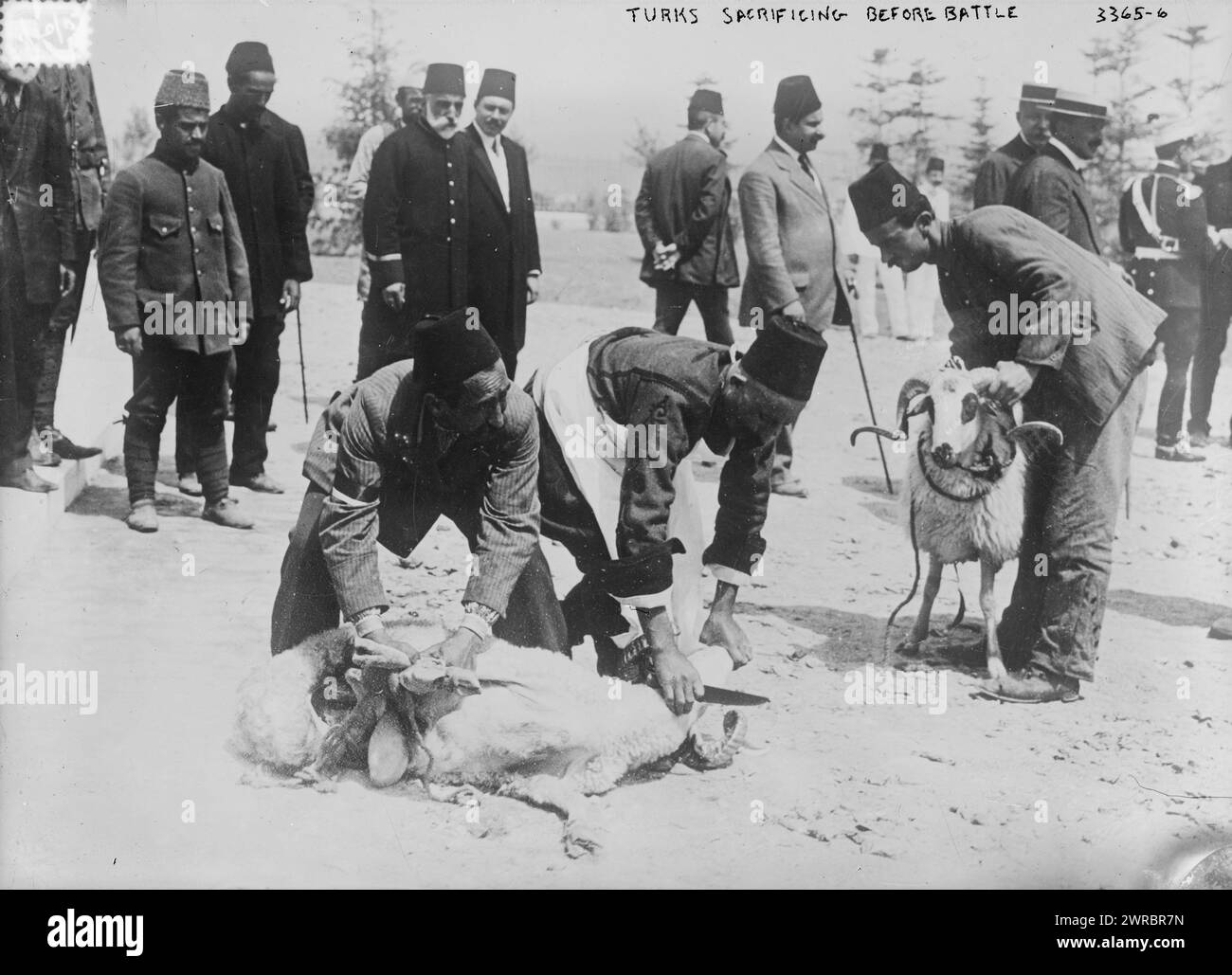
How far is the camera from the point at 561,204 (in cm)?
624

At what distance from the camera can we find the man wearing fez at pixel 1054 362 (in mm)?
5383

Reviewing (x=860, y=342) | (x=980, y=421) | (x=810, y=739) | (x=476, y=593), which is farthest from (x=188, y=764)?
(x=860, y=342)

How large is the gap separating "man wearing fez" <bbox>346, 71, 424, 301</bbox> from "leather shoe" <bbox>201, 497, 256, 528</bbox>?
1034 mm

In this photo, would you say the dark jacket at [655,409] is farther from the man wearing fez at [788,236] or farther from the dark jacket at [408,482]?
the man wearing fez at [788,236]

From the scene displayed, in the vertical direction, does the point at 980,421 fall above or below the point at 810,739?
above

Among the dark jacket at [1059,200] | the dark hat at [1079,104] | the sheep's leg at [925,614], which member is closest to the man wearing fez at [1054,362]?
the dark jacket at [1059,200]

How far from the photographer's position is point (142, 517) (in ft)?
19.9

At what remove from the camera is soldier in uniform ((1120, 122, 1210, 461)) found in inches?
→ 279

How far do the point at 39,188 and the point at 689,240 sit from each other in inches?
116

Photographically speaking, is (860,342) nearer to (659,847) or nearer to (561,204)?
(561,204)

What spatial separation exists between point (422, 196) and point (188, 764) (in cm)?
230

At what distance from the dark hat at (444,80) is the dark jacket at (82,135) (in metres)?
1.34

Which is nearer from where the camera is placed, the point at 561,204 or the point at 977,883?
the point at 977,883
